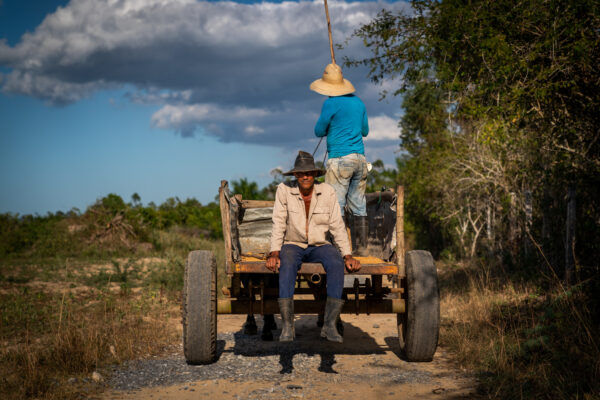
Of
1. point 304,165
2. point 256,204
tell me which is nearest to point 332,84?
point 304,165

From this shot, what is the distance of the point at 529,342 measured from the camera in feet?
19.0

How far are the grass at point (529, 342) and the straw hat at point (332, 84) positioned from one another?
10.8ft

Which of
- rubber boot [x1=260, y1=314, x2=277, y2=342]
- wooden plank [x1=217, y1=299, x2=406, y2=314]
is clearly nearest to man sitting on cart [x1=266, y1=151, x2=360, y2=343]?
wooden plank [x1=217, y1=299, x2=406, y2=314]

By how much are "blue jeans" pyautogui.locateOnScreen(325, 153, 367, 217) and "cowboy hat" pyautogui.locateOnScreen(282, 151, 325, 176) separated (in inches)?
31.8

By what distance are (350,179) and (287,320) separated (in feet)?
7.39

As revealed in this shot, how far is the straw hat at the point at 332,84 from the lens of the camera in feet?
22.9

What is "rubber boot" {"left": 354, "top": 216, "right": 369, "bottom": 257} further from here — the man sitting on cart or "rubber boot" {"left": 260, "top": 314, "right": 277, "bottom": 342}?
"rubber boot" {"left": 260, "top": 314, "right": 277, "bottom": 342}

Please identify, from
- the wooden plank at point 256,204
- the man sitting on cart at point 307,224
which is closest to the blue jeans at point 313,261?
the man sitting on cart at point 307,224

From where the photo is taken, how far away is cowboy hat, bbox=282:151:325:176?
5797 millimetres

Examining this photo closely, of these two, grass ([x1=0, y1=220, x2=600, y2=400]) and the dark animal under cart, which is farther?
the dark animal under cart

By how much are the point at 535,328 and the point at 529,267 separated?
4.35m

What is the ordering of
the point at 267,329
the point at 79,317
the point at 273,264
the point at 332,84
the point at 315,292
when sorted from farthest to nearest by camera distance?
the point at 79,317 < the point at 267,329 < the point at 332,84 < the point at 315,292 < the point at 273,264

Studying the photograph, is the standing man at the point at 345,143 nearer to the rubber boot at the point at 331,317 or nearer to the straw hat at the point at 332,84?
the straw hat at the point at 332,84

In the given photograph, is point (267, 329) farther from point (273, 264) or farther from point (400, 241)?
point (400, 241)
